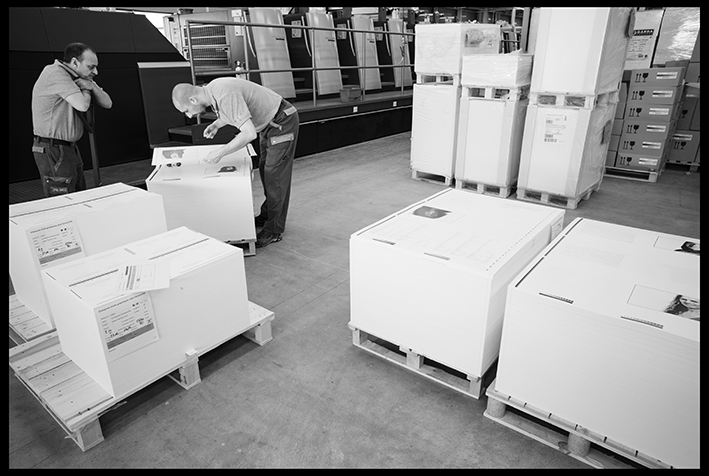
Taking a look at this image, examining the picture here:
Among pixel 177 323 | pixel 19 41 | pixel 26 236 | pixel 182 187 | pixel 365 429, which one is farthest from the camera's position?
pixel 19 41

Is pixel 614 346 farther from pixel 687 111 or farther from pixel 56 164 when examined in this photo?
pixel 687 111

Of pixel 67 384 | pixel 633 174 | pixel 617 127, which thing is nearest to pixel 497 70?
pixel 617 127

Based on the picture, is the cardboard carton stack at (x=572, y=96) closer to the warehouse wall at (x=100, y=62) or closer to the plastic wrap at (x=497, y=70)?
the plastic wrap at (x=497, y=70)

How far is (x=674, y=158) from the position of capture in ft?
21.4

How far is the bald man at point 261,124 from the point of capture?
11.4 feet

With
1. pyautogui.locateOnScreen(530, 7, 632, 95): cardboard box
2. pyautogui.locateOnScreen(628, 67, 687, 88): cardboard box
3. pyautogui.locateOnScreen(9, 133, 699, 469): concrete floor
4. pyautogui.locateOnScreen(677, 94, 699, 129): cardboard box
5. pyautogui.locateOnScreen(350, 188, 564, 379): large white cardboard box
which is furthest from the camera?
pyautogui.locateOnScreen(677, 94, 699, 129): cardboard box

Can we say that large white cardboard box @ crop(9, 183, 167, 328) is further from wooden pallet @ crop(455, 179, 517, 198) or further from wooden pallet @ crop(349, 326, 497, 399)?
wooden pallet @ crop(455, 179, 517, 198)

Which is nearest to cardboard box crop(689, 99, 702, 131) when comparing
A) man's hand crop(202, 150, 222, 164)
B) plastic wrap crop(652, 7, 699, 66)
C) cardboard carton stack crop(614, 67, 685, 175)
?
cardboard carton stack crop(614, 67, 685, 175)

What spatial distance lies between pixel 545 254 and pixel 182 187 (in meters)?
2.70

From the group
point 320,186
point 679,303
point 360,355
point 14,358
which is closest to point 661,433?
point 679,303

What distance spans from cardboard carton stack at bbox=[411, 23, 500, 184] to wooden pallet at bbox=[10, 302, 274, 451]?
3.87 meters

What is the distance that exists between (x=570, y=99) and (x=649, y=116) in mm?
1901

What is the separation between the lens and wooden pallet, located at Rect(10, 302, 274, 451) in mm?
1918

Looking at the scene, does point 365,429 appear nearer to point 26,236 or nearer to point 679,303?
point 679,303
